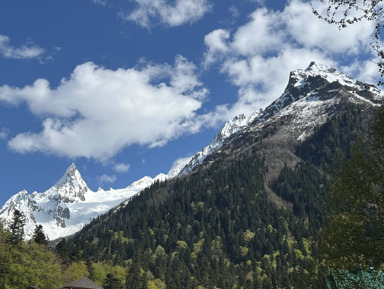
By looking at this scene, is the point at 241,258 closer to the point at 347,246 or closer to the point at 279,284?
the point at 279,284

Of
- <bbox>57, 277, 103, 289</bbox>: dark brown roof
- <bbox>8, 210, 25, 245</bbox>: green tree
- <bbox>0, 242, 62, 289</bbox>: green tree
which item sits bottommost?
<bbox>57, 277, 103, 289</bbox>: dark brown roof

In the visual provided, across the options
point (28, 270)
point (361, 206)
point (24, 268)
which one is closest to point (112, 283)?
point (28, 270)

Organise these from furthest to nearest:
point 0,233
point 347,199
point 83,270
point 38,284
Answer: point 83,270
point 38,284
point 0,233
point 347,199

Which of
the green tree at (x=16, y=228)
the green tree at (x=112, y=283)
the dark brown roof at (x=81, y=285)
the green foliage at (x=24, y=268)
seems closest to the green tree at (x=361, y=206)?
the green foliage at (x=24, y=268)

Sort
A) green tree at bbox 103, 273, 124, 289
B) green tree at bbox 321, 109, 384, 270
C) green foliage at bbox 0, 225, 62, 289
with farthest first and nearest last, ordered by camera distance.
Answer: green tree at bbox 103, 273, 124, 289 < green foliage at bbox 0, 225, 62, 289 < green tree at bbox 321, 109, 384, 270

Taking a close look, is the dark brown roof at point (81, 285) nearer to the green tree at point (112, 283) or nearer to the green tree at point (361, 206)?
the green tree at point (112, 283)

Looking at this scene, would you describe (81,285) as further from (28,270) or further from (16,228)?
(16,228)

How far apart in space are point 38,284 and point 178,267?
9956 cm

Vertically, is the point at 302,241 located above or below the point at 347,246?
above

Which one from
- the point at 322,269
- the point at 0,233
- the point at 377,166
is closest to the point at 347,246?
the point at 377,166

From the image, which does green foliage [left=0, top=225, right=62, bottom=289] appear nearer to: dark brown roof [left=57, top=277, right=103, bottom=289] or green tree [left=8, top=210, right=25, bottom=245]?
dark brown roof [left=57, top=277, right=103, bottom=289]

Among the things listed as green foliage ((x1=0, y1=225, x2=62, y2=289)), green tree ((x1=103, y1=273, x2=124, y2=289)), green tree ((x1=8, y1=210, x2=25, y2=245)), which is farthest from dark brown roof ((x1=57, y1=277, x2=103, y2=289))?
green tree ((x1=103, y1=273, x2=124, y2=289))

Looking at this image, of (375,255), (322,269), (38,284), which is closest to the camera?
(375,255)

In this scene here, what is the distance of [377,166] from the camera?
2005 cm
